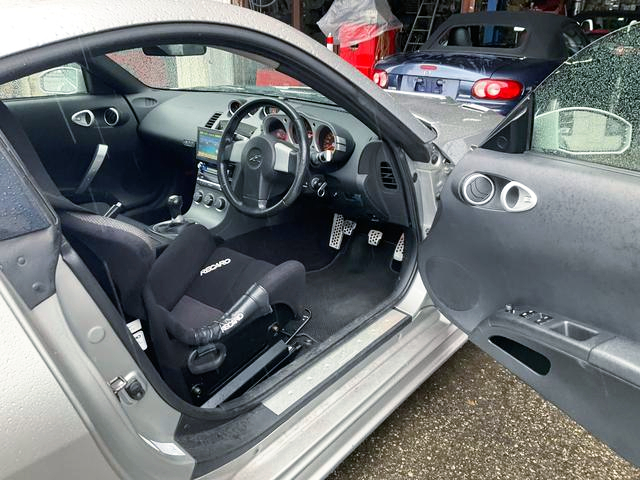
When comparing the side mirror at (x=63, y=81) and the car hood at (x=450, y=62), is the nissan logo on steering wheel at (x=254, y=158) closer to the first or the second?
the side mirror at (x=63, y=81)

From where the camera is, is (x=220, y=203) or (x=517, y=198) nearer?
(x=517, y=198)

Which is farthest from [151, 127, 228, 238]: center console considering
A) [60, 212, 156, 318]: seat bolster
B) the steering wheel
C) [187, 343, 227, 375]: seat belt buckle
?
[60, 212, 156, 318]: seat bolster

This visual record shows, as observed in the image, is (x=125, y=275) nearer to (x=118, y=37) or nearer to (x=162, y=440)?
(x=162, y=440)

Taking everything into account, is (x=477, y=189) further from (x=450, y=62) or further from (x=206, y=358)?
(x=450, y=62)

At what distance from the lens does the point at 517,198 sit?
1506 mm

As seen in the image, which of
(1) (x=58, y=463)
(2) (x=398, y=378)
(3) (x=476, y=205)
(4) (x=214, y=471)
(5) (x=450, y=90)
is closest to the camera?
(1) (x=58, y=463)

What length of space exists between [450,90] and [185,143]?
3156mm

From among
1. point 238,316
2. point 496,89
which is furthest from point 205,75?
point 496,89

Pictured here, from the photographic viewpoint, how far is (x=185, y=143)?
2.88 metres

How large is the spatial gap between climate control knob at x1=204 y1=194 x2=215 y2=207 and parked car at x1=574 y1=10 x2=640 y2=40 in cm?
664

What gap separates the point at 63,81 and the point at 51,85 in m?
0.09

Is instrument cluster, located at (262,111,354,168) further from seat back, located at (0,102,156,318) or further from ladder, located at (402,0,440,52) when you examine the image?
ladder, located at (402,0,440,52)

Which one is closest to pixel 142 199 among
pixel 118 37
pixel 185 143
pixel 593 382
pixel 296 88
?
pixel 185 143

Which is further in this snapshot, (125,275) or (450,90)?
(450,90)
